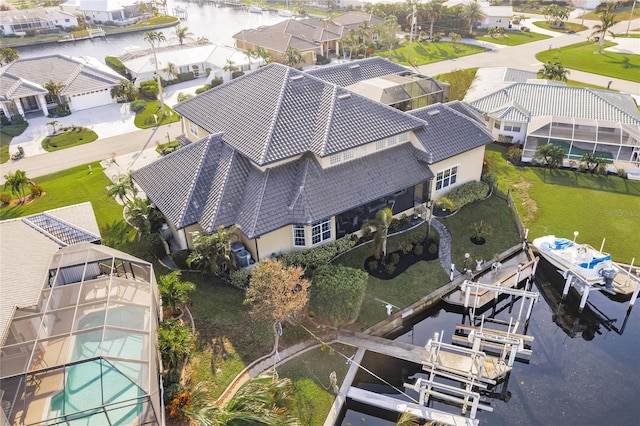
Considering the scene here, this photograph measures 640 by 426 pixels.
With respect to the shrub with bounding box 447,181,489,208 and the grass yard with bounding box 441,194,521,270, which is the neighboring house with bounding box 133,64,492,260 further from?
the grass yard with bounding box 441,194,521,270

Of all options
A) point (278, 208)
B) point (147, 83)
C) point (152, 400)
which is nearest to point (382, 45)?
point (147, 83)

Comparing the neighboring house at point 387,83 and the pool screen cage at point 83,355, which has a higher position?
the neighboring house at point 387,83

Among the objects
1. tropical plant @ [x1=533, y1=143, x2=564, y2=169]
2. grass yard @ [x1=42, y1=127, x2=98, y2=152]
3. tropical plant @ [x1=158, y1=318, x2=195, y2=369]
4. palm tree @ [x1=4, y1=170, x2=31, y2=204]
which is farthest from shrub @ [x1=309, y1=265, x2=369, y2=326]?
grass yard @ [x1=42, y1=127, x2=98, y2=152]

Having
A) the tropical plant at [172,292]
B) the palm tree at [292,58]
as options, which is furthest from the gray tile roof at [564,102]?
the tropical plant at [172,292]

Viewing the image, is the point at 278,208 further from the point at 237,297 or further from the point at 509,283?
the point at 509,283

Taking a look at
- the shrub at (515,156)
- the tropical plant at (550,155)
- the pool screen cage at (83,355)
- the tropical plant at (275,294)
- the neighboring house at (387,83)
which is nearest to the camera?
the pool screen cage at (83,355)

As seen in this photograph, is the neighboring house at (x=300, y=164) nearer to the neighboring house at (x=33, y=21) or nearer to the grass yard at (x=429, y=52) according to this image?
the grass yard at (x=429, y=52)

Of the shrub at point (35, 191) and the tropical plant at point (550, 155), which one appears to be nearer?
the shrub at point (35, 191)

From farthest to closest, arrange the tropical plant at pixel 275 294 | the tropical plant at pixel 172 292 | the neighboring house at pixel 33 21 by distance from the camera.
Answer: the neighboring house at pixel 33 21 → the tropical plant at pixel 172 292 → the tropical plant at pixel 275 294
